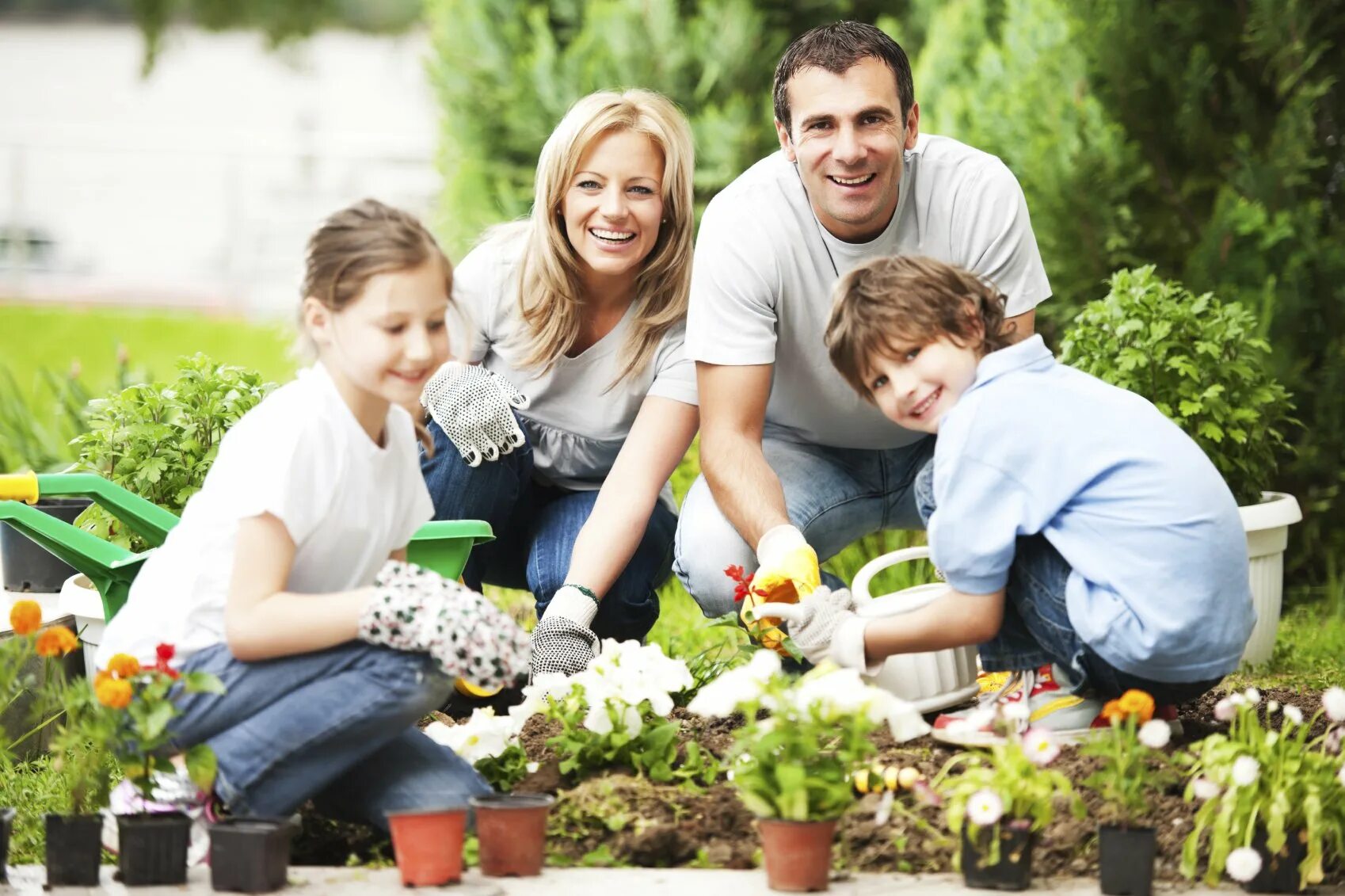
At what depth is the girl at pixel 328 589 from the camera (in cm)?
192

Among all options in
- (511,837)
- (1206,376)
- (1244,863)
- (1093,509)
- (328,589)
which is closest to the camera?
(1244,863)

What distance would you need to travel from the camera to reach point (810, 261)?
298cm

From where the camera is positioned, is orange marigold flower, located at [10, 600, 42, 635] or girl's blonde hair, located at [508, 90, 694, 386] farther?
girl's blonde hair, located at [508, 90, 694, 386]

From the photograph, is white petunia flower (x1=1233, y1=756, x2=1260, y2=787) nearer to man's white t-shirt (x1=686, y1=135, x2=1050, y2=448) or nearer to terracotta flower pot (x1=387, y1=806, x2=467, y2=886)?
terracotta flower pot (x1=387, y1=806, x2=467, y2=886)

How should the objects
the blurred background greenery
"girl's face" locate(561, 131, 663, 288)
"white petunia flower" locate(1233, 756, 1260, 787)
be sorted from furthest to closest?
the blurred background greenery → "girl's face" locate(561, 131, 663, 288) → "white petunia flower" locate(1233, 756, 1260, 787)

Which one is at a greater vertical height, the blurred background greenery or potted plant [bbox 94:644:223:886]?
the blurred background greenery

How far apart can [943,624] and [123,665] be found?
46.1 inches

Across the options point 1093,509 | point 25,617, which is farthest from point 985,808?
point 25,617

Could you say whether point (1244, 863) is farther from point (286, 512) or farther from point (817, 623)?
point (286, 512)

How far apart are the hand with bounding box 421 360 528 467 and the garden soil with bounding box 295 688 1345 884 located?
0.93 metres

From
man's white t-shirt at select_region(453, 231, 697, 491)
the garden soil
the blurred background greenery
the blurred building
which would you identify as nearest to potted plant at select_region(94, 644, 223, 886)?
the garden soil

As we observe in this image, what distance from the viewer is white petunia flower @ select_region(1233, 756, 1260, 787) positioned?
1819 millimetres

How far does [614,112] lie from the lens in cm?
291

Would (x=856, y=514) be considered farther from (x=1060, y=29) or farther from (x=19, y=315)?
(x=19, y=315)
